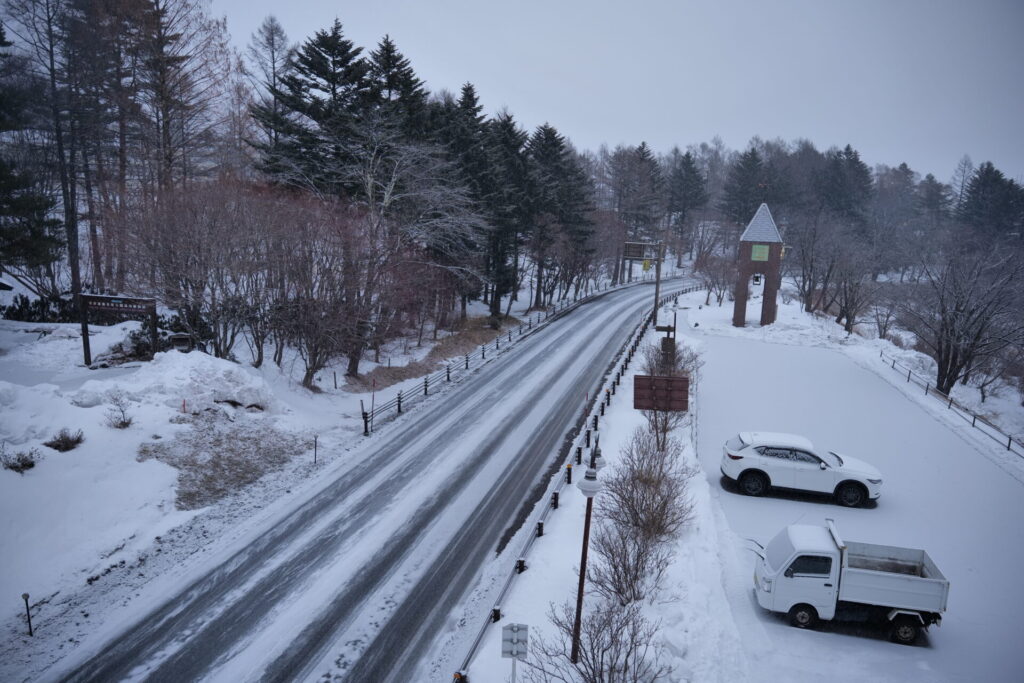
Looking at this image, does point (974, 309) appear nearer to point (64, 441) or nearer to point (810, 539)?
point (810, 539)

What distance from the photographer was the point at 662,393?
1659 centimetres

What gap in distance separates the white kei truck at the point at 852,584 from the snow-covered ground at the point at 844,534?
1.46ft

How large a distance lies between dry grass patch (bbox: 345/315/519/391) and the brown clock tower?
59.0 ft

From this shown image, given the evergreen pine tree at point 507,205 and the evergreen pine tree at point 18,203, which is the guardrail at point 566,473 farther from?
the evergreen pine tree at point 18,203

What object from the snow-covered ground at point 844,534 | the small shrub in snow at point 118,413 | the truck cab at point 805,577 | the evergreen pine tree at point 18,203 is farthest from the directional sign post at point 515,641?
the evergreen pine tree at point 18,203

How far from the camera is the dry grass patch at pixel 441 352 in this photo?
1028 inches

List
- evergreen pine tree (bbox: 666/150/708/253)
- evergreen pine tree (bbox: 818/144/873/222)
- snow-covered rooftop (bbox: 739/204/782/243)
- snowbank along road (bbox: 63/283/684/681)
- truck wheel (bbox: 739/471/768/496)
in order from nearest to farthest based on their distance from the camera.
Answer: snowbank along road (bbox: 63/283/684/681)
truck wheel (bbox: 739/471/768/496)
snow-covered rooftop (bbox: 739/204/782/243)
evergreen pine tree (bbox: 818/144/873/222)
evergreen pine tree (bbox: 666/150/708/253)

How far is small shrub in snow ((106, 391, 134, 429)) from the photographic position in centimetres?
1509

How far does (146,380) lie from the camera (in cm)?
1748

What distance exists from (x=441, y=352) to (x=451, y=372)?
3565 millimetres

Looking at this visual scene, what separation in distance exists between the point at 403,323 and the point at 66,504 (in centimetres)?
2152

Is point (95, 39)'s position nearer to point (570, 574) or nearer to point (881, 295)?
point (570, 574)

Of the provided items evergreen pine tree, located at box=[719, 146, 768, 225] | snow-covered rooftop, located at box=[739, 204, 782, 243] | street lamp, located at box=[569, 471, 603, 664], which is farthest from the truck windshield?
evergreen pine tree, located at box=[719, 146, 768, 225]

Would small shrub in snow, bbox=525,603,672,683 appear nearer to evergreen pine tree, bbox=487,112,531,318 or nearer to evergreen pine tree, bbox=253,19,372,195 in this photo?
evergreen pine tree, bbox=253,19,372,195
